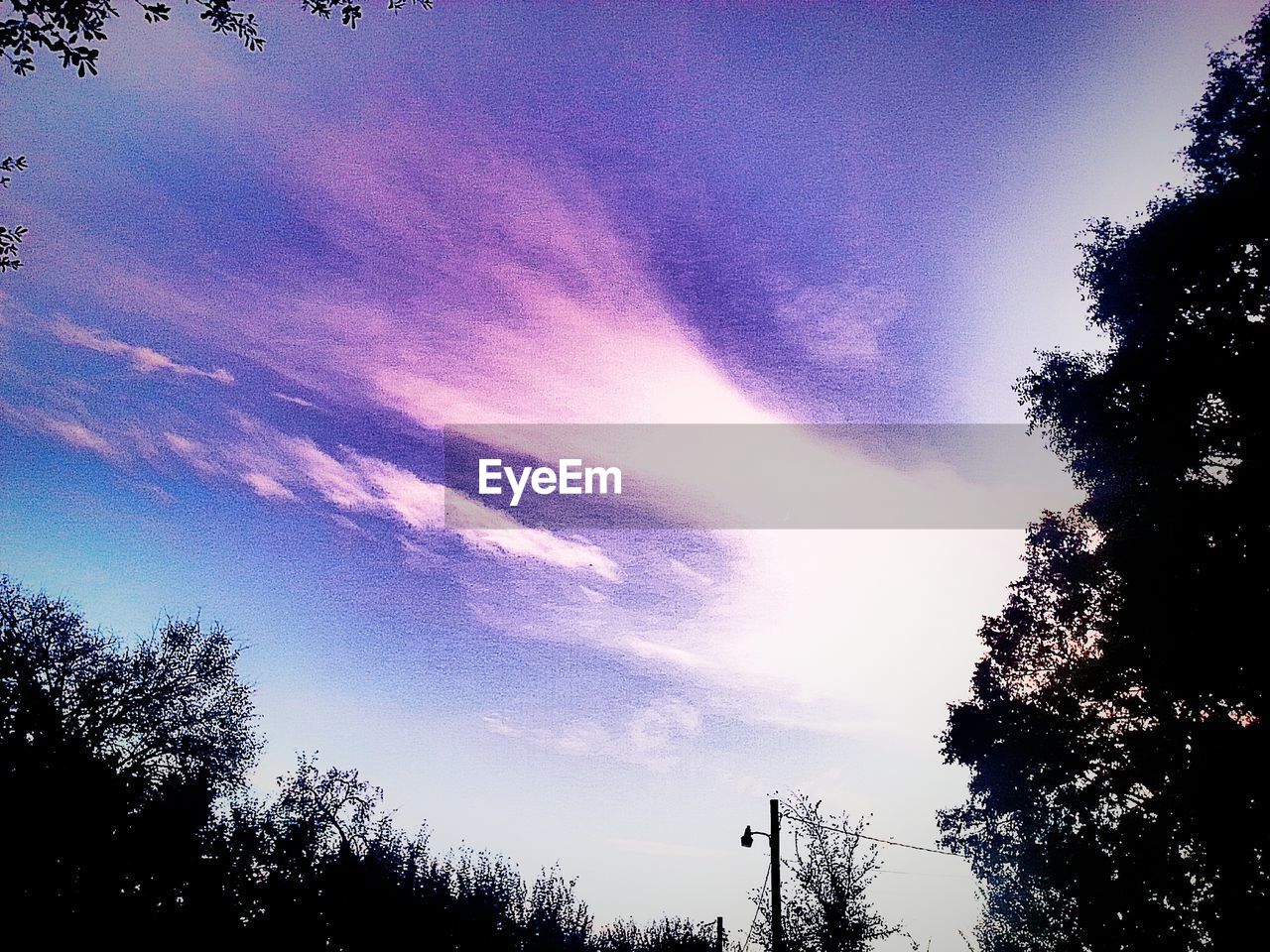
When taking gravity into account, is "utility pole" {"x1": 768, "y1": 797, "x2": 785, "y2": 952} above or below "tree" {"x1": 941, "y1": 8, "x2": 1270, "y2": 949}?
below

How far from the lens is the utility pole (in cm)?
2120

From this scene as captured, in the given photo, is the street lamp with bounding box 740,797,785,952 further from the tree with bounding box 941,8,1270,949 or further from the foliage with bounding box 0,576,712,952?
the foliage with bounding box 0,576,712,952

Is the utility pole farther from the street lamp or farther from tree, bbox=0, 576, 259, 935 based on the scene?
tree, bbox=0, 576, 259, 935

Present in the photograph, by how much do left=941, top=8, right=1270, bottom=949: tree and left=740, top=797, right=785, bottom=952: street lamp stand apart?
7.32 m

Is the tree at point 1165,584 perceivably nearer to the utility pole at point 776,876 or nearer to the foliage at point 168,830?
the utility pole at point 776,876

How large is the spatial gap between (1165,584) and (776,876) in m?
15.1

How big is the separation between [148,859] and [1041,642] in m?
34.7

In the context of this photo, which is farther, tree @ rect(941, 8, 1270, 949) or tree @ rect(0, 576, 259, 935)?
tree @ rect(0, 576, 259, 935)

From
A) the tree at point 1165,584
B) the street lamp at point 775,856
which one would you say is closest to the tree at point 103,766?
the street lamp at point 775,856

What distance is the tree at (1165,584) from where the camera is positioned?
15500mm

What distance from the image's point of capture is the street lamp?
851 inches

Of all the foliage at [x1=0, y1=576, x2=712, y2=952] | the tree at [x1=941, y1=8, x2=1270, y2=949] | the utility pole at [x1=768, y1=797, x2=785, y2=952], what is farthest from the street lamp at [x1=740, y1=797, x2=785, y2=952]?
the foliage at [x1=0, y1=576, x2=712, y2=952]

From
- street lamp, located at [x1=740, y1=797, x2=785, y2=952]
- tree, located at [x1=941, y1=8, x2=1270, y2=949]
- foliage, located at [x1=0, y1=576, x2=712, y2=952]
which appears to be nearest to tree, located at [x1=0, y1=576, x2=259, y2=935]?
foliage, located at [x1=0, y1=576, x2=712, y2=952]

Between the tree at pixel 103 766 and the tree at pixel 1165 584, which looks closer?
the tree at pixel 1165 584
